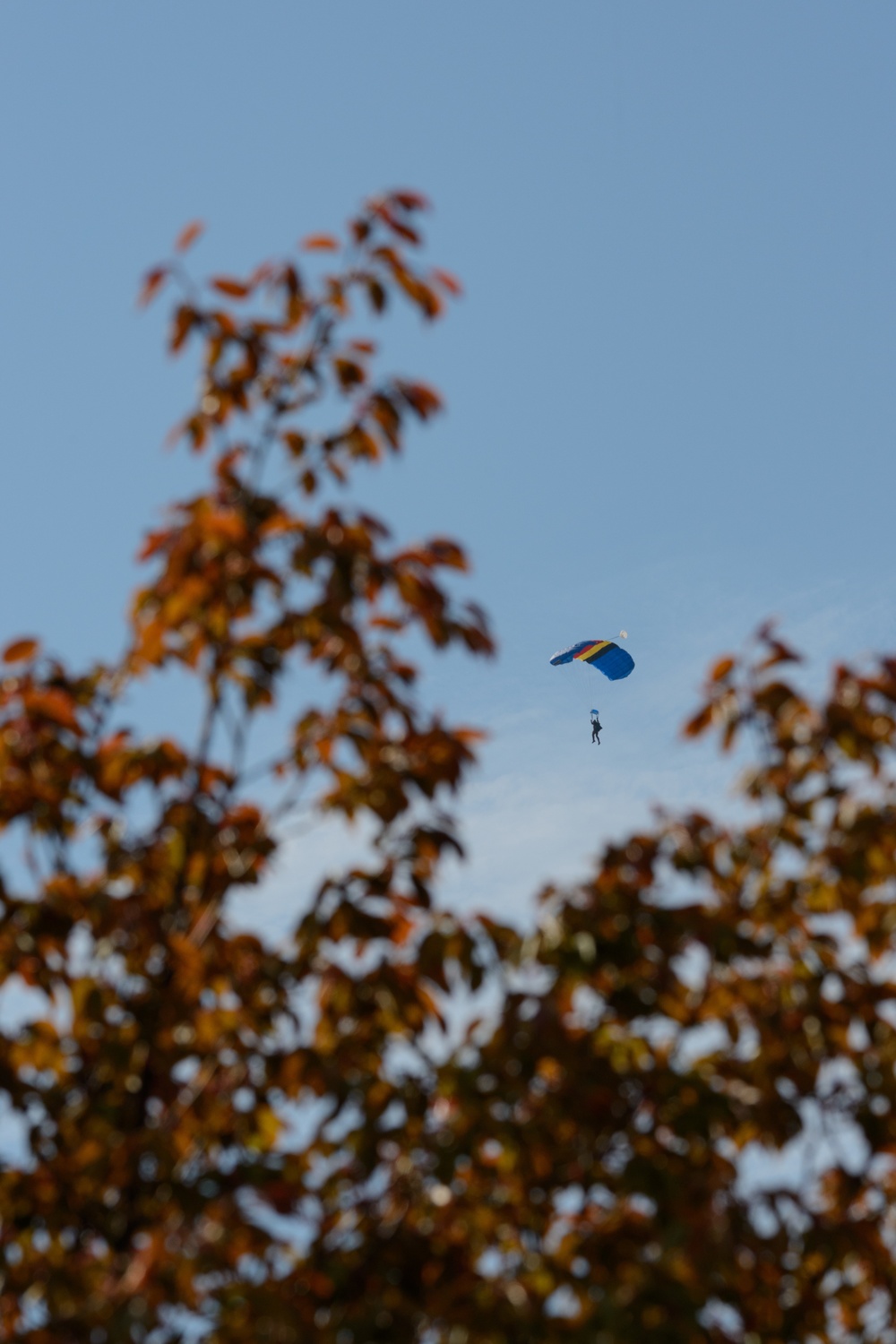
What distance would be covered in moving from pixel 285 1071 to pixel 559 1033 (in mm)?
731

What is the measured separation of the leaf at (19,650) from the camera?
475 cm

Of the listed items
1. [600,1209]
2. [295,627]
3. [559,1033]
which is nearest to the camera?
[559,1033]

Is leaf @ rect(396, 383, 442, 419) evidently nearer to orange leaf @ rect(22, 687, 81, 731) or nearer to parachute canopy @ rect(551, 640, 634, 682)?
orange leaf @ rect(22, 687, 81, 731)

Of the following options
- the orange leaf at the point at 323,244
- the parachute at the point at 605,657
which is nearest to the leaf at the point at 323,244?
the orange leaf at the point at 323,244

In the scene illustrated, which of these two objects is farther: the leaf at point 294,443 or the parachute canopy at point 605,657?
the parachute canopy at point 605,657

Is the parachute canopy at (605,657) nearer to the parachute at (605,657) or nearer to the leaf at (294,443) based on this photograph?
the parachute at (605,657)

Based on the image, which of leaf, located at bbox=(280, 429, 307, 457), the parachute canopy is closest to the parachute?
the parachute canopy

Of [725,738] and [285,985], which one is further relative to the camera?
[725,738]

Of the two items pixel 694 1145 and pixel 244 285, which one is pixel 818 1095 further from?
pixel 244 285

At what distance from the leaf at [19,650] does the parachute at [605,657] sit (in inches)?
1292

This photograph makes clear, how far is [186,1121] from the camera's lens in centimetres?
420

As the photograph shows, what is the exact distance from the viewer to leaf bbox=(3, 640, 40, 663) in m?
4.75

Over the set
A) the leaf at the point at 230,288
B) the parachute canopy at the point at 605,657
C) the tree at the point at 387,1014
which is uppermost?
the parachute canopy at the point at 605,657

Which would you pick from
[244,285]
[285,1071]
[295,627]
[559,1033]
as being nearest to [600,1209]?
[559,1033]
